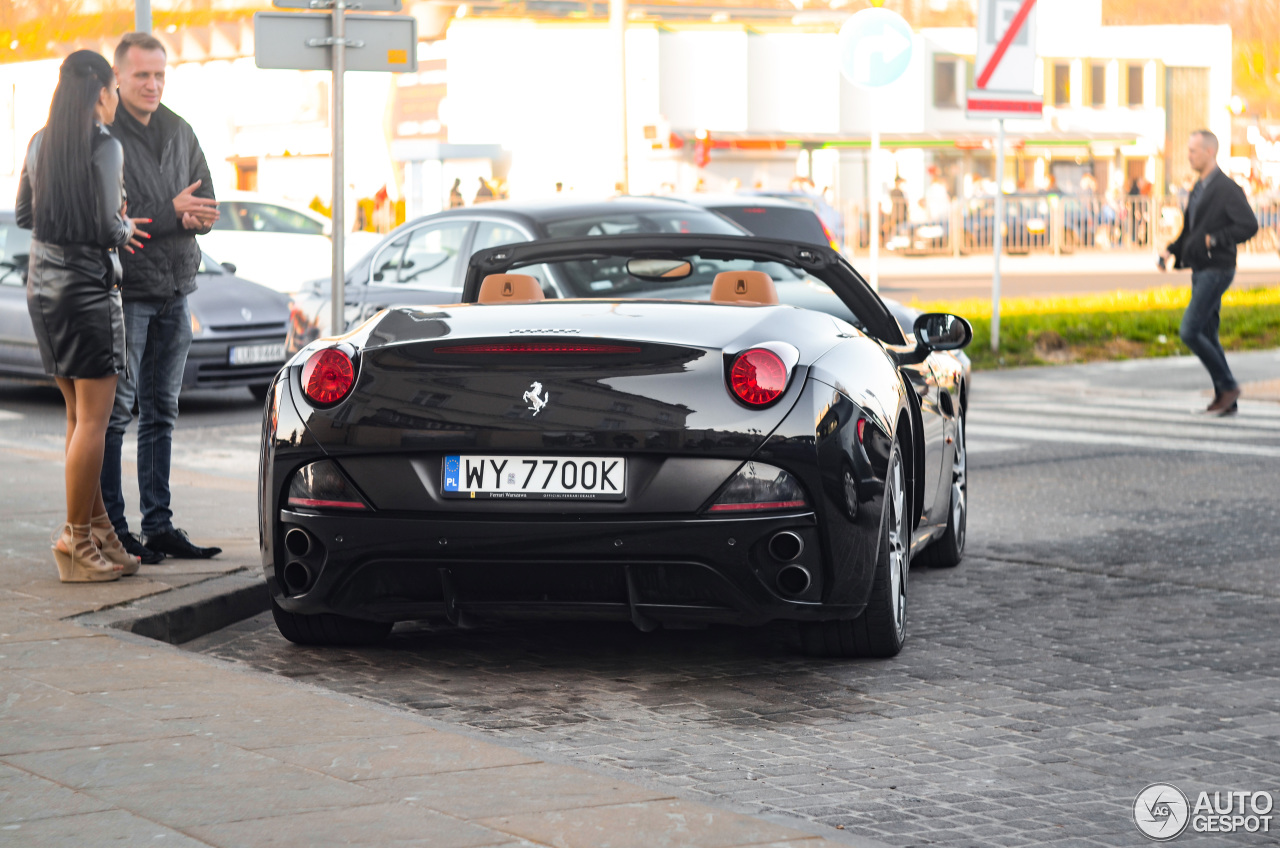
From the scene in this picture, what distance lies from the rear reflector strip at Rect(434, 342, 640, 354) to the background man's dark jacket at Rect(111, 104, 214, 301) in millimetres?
2058

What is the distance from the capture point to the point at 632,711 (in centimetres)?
511

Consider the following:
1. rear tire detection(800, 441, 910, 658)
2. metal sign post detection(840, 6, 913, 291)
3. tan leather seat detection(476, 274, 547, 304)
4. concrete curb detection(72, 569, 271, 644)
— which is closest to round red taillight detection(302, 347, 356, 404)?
tan leather seat detection(476, 274, 547, 304)

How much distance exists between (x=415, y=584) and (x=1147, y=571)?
332 centimetres

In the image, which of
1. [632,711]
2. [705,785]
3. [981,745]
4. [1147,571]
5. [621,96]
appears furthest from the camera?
[621,96]

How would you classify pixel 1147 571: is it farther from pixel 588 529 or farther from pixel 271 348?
pixel 271 348

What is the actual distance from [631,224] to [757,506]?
20.9 feet

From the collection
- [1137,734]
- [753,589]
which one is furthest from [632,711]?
[1137,734]

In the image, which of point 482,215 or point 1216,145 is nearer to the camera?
point 482,215

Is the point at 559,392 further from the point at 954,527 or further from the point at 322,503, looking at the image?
the point at 954,527

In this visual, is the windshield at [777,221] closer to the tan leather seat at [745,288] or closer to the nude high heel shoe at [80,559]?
the tan leather seat at [745,288]

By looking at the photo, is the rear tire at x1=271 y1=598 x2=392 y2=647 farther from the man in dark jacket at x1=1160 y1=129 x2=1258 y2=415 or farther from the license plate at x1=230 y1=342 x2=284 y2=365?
the man in dark jacket at x1=1160 y1=129 x2=1258 y2=415

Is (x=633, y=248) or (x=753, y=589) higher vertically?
(x=633, y=248)
